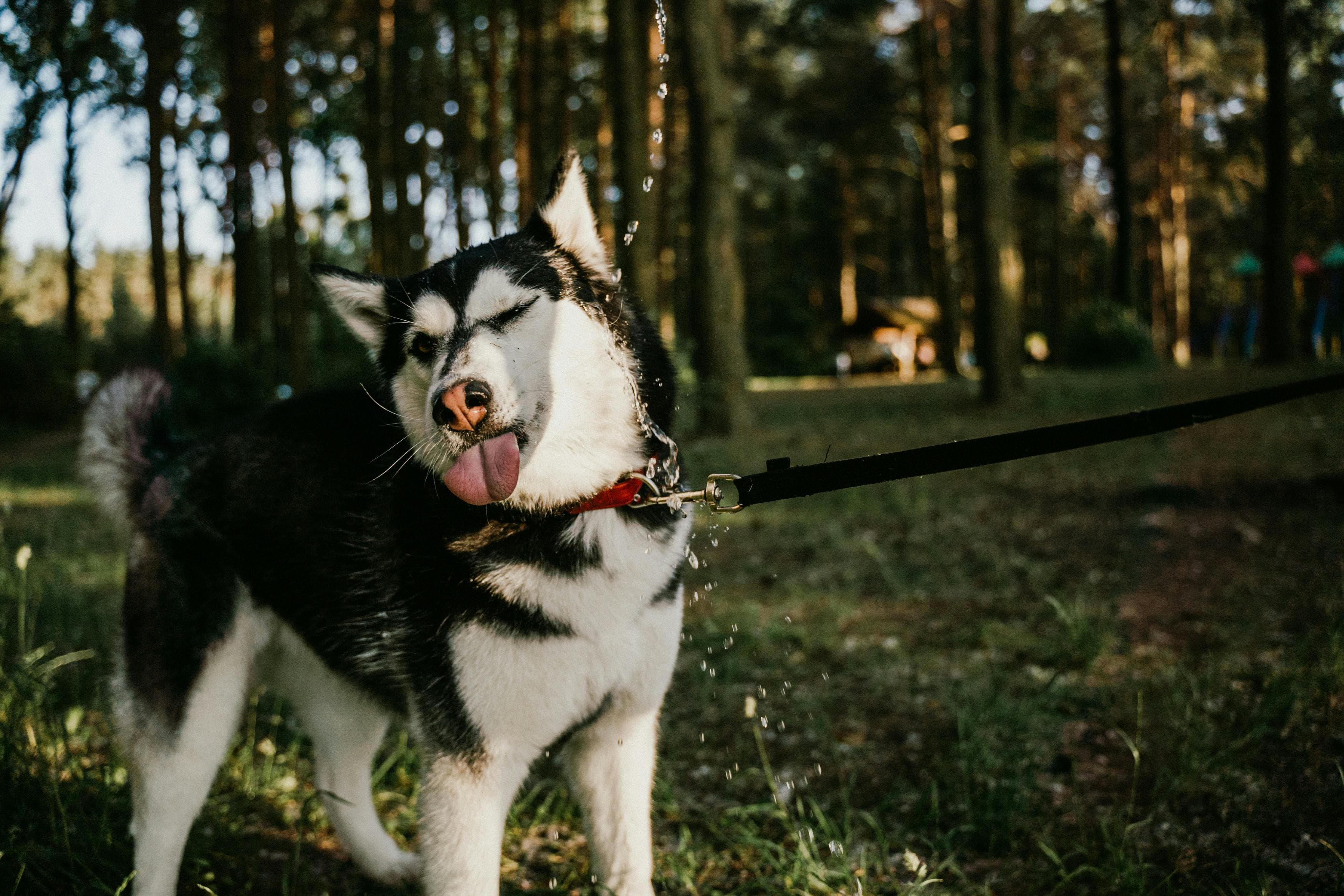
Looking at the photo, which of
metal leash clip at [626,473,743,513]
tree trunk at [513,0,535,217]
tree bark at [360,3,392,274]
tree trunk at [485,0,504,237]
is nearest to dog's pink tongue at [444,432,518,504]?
metal leash clip at [626,473,743,513]

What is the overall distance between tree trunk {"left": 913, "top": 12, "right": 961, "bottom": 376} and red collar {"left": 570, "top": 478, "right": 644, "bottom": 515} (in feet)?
66.8

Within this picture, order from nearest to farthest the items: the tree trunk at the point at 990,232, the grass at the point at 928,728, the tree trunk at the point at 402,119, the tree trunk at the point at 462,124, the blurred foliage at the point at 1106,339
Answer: the grass at the point at 928,728
the tree trunk at the point at 990,232
the blurred foliage at the point at 1106,339
the tree trunk at the point at 402,119
the tree trunk at the point at 462,124

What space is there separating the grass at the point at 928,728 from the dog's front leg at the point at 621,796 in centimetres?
38

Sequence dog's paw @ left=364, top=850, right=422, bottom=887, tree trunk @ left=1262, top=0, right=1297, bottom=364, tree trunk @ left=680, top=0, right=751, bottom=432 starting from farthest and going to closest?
tree trunk @ left=1262, top=0, right=1297, bottom=364 < tree trunk @ left=680, top=0, right=751, bottom=432 < dog's paw @ left=364, top=850, right=422, bottom=887

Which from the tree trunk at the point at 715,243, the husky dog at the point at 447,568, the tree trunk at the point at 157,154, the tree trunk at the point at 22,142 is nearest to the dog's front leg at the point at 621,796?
the husky dog at the point at 447,568

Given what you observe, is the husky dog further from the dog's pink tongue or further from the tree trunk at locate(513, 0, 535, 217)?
the tree trunk at locate(513, 0, 535, 217)

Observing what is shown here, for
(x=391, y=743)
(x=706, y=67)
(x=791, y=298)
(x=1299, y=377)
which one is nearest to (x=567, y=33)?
(x=706, y=67)

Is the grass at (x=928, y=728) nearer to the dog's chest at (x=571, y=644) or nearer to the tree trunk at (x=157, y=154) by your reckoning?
the dog's chest at (x=571, y=644)

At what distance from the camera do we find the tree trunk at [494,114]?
16953 millimetres

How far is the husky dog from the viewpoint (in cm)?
217

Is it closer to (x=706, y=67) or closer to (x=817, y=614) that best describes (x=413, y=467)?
(x=817, y=614)

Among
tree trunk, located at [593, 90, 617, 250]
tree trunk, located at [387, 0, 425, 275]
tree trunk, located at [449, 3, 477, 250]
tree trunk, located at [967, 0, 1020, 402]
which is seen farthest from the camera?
tree trunk, located at [593, 90, 617, 250]

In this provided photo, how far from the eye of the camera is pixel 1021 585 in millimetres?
5484

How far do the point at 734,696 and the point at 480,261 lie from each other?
8.65 feet
